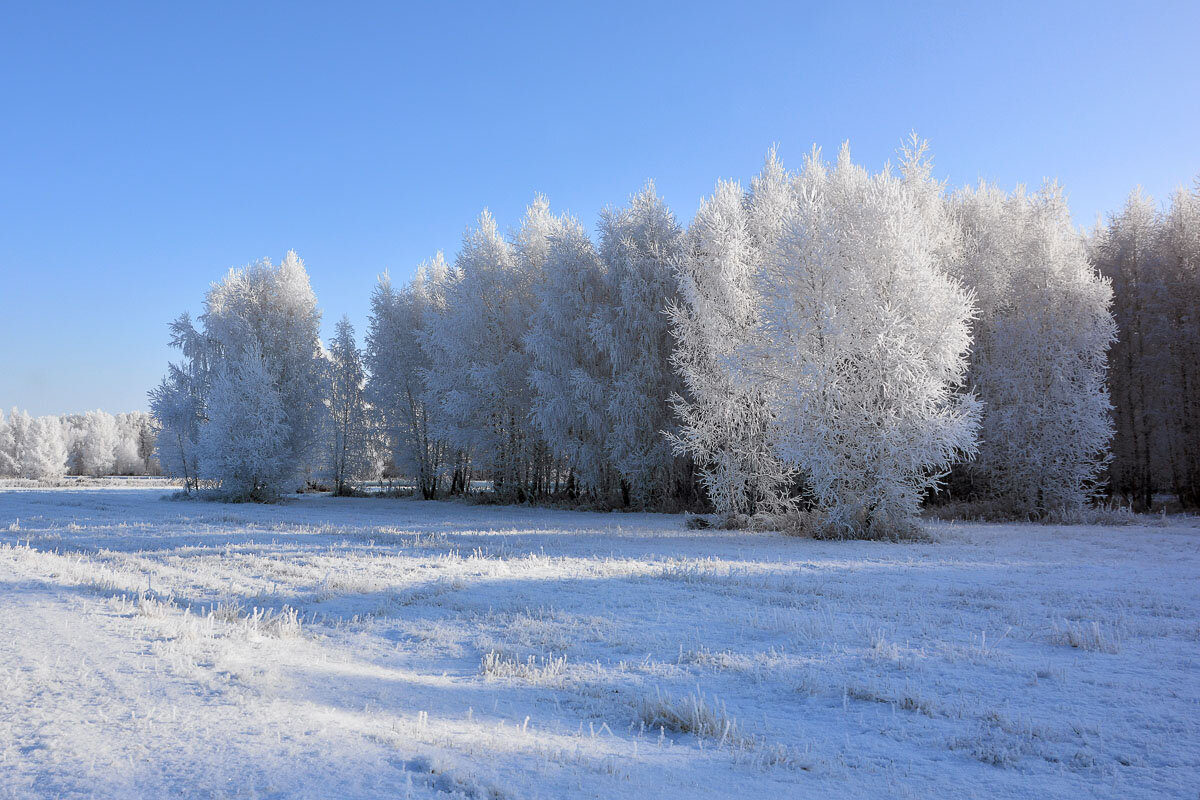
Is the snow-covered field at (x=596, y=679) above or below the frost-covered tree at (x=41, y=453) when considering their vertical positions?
below

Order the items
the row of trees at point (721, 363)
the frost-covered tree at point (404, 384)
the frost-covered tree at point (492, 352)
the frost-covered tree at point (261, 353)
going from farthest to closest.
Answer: the frost-covered tree at point (404, 384)
the frost-covered tree at point (261, 353)
the frost-covered tree at point (492, 352)
the row of trees at point (721, 363)

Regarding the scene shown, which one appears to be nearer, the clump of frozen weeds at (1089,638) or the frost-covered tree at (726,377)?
the clump of frozen weeds at (1089,638)

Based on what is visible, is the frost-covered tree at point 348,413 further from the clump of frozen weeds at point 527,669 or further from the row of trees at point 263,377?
the clump of frozen weeds at point 527,669

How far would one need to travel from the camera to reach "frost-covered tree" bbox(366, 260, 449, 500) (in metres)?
37.1

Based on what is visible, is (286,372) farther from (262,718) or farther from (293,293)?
(262,718)

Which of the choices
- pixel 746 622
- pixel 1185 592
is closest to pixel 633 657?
pixel 746 622

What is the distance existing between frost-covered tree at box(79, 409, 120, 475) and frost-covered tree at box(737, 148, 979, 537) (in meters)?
112

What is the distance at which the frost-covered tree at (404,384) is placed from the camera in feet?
122

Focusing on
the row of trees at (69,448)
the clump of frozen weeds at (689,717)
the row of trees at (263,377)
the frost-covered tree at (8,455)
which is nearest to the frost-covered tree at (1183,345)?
the clump of frozen weeds at (689,717)

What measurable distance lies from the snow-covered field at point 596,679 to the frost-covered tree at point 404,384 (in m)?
25.4

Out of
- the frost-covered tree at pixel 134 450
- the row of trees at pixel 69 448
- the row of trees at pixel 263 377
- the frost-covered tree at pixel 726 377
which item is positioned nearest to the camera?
the frost-covered tree at pixel 726 377

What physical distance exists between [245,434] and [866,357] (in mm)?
28044

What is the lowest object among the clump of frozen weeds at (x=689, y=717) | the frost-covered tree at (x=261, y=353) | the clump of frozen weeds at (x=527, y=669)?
the clump of frozen weeds at (x=527, y=669)

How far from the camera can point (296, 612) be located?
8.33 m
